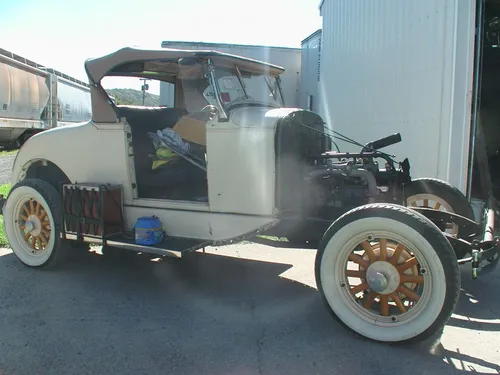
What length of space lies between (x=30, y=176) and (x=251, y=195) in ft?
9.34

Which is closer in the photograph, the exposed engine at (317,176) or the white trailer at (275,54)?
the exposed engine at (317,176)

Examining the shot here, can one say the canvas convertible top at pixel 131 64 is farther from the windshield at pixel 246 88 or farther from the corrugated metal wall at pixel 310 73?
the corrugated metal wall at pixel 310 73

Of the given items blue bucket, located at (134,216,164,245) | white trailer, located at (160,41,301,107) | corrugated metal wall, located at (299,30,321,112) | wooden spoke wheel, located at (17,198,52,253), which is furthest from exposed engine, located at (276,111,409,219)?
white trailer, located at (160,41,301,107)

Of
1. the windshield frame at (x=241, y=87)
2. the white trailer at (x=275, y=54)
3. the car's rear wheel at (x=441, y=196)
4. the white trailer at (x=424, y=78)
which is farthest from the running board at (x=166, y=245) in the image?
the white trailer at (x=275, y=54)

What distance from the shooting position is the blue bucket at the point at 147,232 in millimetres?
4164

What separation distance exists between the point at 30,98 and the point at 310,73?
1185 cm

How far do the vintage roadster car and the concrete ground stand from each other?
0.25 meters

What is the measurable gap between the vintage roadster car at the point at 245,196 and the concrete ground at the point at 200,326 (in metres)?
0.25

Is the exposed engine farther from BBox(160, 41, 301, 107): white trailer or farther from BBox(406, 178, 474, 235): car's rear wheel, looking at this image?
BBox(160, 41, 301, 107): white trailer

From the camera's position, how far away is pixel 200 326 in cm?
350

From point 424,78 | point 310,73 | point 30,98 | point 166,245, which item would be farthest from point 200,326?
point 30,98

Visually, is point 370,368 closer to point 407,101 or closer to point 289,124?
point 289,124

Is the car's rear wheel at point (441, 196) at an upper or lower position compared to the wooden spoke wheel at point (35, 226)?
upper

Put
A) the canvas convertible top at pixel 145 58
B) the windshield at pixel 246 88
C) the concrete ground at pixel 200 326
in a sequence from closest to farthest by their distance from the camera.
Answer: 1. the concrete ground at pixel 200 326
2. the canvas convertible top at pixel 145 58
3. the windshield at pixel 246 88
